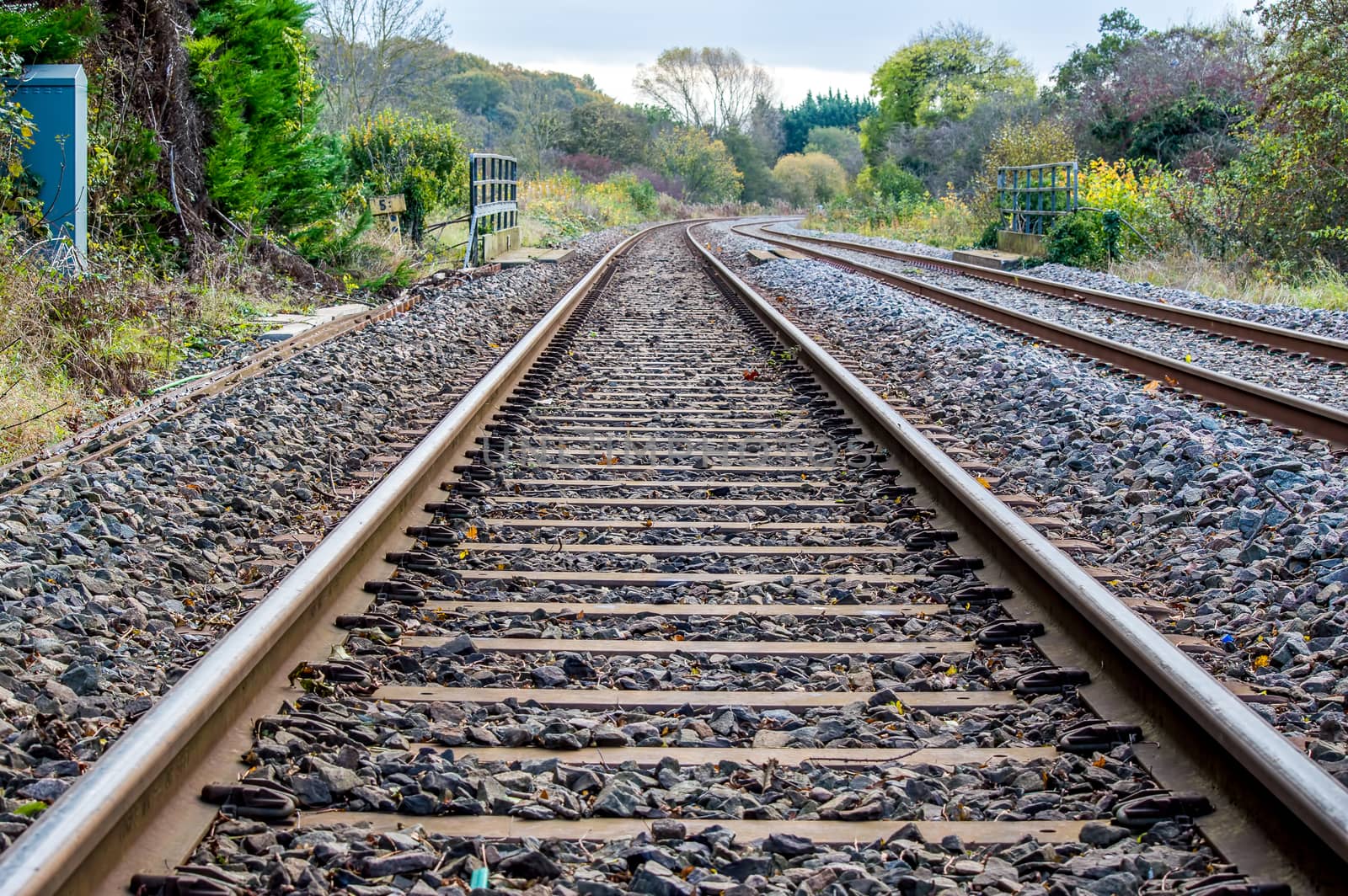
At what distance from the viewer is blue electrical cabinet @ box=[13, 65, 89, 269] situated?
28.0ft

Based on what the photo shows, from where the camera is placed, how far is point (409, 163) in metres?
17.0

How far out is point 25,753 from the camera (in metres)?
2.50

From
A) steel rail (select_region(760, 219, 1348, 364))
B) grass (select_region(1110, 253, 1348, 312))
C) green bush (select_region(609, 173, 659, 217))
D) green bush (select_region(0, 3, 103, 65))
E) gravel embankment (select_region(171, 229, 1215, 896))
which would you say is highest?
green bush (select_region(609, 173, 659, 217))

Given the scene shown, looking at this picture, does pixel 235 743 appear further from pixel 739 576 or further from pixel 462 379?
pixel 462 379

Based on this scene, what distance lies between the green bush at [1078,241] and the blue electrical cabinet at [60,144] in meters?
14.8

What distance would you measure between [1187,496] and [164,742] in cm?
400

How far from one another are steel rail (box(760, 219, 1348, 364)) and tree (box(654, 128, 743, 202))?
5007 centimetres

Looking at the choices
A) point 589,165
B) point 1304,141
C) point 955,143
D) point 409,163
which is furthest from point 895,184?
point 409,163

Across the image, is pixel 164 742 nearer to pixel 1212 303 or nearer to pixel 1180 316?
pixel 1180 316

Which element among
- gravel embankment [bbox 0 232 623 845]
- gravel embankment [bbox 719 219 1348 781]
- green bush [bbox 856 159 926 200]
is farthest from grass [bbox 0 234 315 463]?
green bush [bbox 856 159 926 200]

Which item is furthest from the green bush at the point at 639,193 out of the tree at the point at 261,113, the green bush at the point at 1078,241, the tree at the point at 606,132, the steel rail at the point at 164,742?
the steel rail at the point at 164,742

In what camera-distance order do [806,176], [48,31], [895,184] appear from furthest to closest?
[806,176] < [895,184] < [48,31]

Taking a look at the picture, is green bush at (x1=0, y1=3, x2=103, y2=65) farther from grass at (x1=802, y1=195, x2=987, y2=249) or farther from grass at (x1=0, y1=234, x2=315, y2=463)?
grass at (x1=802, y1=195, x2=987, y2=249)

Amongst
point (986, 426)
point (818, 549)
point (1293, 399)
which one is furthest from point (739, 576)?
point (1293, 399)
